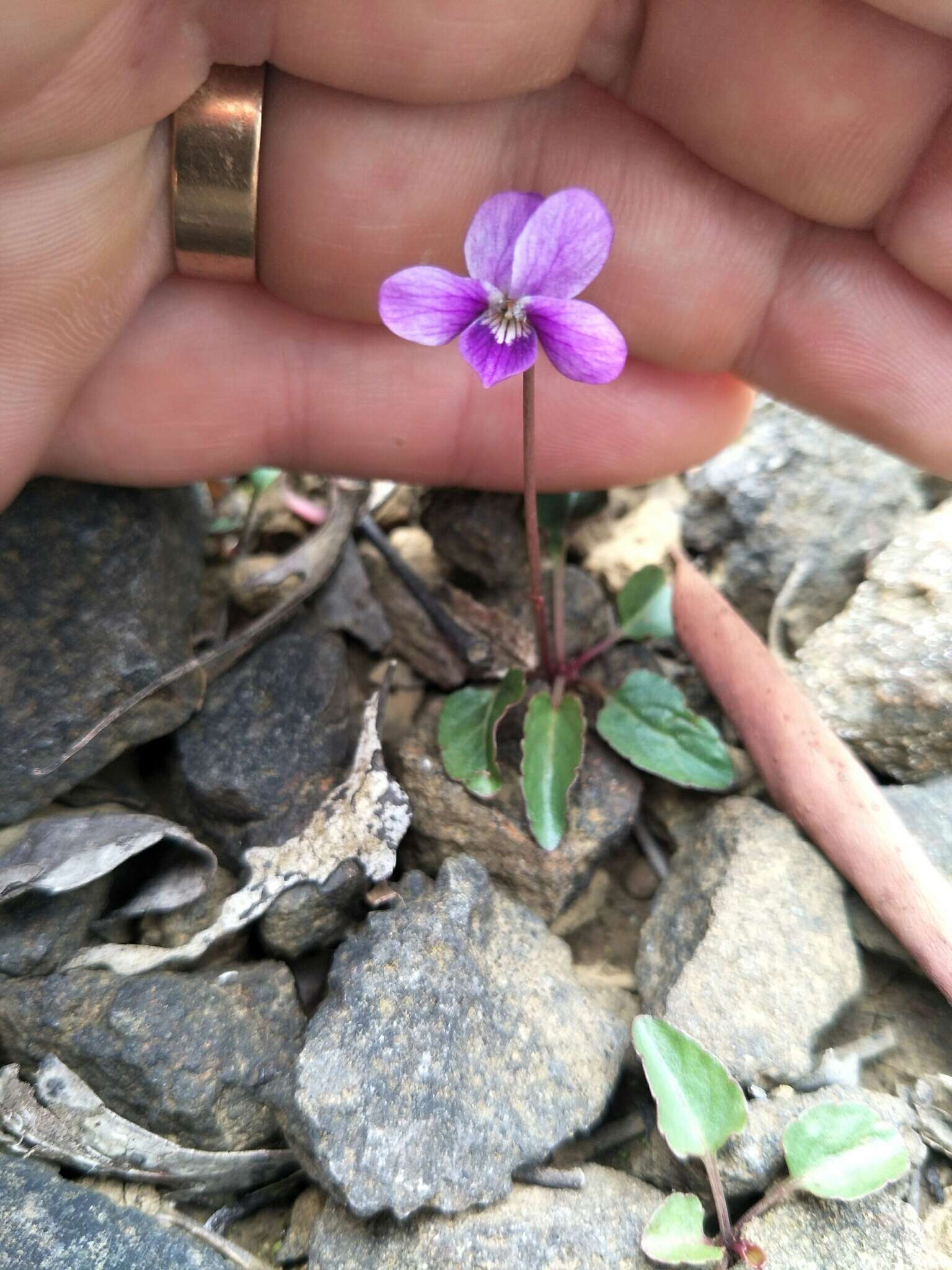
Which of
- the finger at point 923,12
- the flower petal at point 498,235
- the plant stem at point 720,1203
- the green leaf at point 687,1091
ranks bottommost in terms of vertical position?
the plant stem at point 720,1203

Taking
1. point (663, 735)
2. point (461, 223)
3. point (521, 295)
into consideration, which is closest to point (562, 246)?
point (521, 295)

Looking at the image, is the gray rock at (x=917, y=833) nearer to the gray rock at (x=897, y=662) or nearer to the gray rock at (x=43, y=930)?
the gray rock at (x=897, y=662)

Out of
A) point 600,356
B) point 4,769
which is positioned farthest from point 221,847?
point 600,356

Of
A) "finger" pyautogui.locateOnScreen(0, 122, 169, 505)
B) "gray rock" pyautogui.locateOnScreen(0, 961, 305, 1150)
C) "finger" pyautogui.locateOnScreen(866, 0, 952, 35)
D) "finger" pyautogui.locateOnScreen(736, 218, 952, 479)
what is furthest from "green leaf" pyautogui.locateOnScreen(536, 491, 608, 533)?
"gray rock" pyautogui.locateOnScreen(0, 961, 305, 1150)

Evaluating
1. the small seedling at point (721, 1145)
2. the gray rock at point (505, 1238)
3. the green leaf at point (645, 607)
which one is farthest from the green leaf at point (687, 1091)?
the green leaf at point (645, 607)

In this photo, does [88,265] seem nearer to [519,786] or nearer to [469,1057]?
[519,786]
